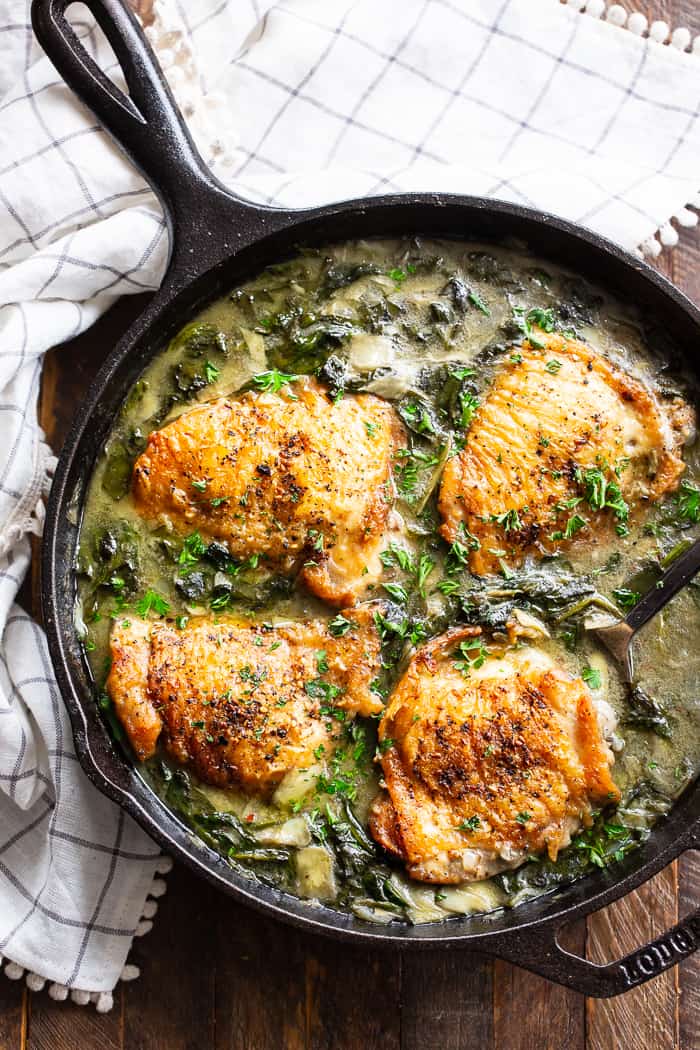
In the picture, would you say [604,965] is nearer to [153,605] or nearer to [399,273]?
[153,605]

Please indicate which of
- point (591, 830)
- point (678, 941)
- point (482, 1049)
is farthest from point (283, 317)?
point (482, 1049)

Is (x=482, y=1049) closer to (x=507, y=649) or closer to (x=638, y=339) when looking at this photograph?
(x=507, y=649)

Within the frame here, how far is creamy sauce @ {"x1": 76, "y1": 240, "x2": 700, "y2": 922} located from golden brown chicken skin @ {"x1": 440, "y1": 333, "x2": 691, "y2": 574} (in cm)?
8

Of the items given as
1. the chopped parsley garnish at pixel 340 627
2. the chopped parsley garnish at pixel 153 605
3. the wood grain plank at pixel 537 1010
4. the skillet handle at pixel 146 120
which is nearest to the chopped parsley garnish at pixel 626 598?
the chopped parsley garnish at pixel 340 627

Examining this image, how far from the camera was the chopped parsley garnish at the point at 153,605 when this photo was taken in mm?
3338

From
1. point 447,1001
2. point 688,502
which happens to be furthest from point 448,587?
point 447,1001

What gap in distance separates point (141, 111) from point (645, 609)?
7.13ft

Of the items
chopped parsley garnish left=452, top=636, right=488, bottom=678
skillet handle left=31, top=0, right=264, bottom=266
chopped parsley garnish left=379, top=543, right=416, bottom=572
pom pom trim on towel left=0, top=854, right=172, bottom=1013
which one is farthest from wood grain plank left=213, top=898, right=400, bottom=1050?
Answer: skillet handle left=31, top=0, right=264, bottom=266

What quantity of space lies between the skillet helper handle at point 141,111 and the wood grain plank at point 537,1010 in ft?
8.84

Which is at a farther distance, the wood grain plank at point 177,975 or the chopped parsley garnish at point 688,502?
the wood grain plank at point 177,975

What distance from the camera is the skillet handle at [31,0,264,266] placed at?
3.20m

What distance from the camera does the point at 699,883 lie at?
3637mm

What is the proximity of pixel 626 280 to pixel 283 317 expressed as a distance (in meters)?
A: 1.11

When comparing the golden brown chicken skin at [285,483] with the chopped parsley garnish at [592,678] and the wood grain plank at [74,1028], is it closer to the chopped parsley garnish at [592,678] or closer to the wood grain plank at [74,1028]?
the chopped parsley garnish at [592,678]
